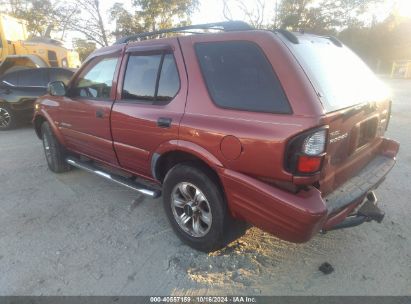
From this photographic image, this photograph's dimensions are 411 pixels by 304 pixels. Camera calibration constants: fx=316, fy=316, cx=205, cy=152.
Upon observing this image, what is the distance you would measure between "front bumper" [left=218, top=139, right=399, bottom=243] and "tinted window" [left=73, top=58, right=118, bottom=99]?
184cm

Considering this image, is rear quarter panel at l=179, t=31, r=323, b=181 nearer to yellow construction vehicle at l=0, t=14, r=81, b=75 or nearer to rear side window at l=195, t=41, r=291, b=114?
rear side window at l=195, t=41, r=291, b=114

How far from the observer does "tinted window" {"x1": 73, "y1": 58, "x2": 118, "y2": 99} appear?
3459 mm

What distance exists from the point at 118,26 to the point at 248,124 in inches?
792

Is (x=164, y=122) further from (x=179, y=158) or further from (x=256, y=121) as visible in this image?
(x=256, y=121)

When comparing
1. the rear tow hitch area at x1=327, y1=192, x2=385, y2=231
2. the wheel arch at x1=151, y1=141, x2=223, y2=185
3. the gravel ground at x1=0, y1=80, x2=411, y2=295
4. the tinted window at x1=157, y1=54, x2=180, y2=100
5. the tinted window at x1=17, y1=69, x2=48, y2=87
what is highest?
the tinted window at x1=157, y1=54, x2=180, y2=100

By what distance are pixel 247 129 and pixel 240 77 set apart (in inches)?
16.8

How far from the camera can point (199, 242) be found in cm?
279

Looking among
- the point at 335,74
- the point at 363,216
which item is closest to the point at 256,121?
the point at 335,74

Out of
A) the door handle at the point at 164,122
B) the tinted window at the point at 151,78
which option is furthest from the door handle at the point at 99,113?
the door handle at the point at 164,122

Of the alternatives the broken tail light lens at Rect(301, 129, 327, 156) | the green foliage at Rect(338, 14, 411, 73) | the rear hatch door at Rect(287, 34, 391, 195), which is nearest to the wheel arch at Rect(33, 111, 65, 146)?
the rear hatch door at Rect(287, 34, 391, 195)

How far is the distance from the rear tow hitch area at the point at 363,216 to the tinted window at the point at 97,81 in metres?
2.61

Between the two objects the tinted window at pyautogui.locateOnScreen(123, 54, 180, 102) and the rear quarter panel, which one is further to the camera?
the tinted window at pyautogui.locateOnScreen(123, 54, 180, 102)

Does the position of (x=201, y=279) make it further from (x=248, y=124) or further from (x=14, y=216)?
(x=14, y=216)

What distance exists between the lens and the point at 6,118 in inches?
314
